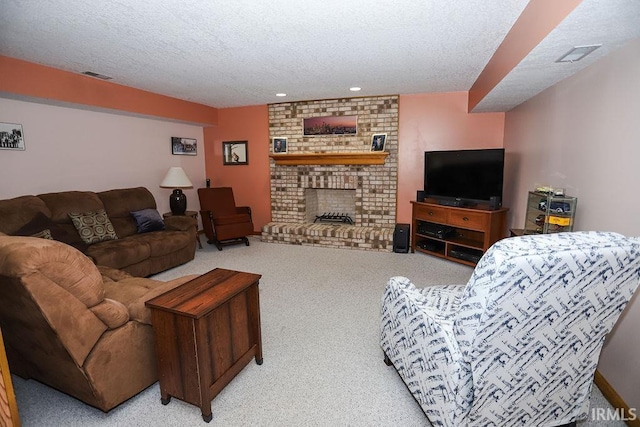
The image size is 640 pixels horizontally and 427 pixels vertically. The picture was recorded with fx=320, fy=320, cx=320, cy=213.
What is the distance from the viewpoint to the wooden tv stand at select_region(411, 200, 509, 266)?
Answer: 391 cm

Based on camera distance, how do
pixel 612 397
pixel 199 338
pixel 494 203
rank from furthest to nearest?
pixel 494 203 < pixel 612 397 < pixel 199 338

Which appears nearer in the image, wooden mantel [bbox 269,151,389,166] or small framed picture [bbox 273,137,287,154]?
wooden mantel [bbox 269,151,389,166]

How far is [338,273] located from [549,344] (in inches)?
108

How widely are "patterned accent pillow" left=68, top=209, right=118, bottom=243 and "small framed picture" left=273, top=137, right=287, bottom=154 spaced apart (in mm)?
2813

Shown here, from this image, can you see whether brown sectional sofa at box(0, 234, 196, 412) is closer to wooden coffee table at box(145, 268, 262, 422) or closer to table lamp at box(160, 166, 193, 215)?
wooden coffee table at box(145, 268, 262, 422)

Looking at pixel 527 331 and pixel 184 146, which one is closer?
pixel 527 331

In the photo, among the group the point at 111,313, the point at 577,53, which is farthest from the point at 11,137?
the point at 577,53

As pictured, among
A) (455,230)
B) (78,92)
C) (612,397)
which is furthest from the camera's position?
(455,230)

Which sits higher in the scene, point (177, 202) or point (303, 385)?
point (177, 202)

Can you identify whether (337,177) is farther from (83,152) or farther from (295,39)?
(83,152)

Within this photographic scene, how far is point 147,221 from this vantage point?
13.9 feet

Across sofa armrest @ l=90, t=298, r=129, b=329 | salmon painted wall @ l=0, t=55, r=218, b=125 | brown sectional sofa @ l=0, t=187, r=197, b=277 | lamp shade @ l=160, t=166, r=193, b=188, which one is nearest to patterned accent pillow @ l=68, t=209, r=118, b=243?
brown sectional sofa @ l=0, t=187, r=197, b=277

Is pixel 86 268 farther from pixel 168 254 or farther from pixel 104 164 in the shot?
pixel 104 164

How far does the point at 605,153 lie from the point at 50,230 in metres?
4.80
